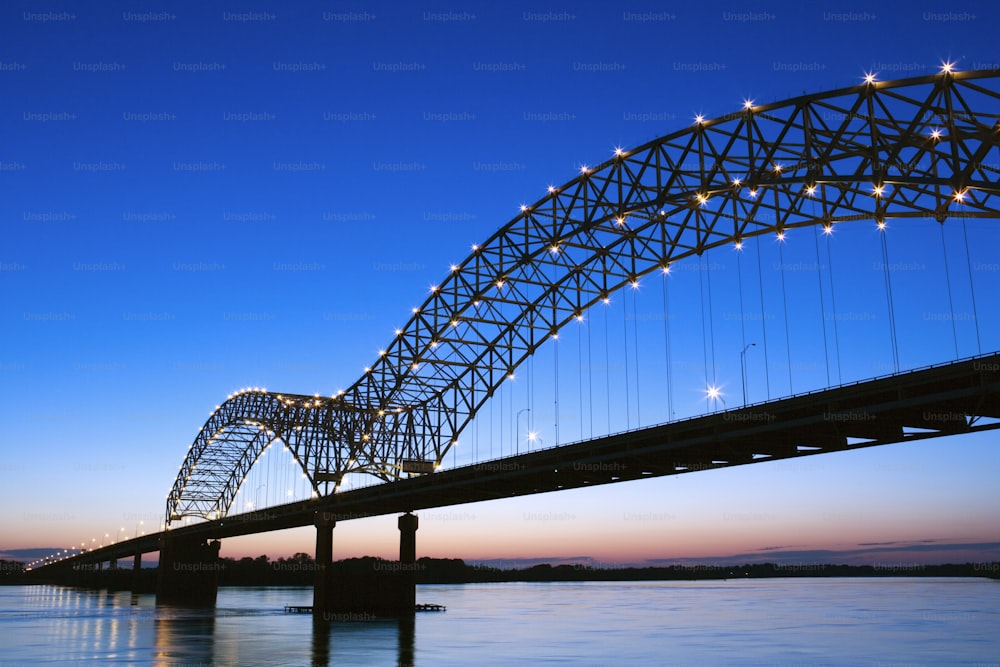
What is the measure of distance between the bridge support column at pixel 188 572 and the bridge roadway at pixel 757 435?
53.5 meters

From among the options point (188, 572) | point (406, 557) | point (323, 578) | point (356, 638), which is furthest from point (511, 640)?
point (188, 572)

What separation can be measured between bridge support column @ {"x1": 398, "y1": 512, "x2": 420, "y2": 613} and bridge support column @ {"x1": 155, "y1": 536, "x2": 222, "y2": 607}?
149 ft

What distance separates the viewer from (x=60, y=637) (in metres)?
56.5

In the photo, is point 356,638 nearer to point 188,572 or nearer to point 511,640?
point 511,640

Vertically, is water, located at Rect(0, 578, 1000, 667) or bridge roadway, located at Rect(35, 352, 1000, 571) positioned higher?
bridge roadway, located at Rect(35, 352, 1000, 571)

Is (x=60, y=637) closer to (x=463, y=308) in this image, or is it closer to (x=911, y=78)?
(x=463, y=308)

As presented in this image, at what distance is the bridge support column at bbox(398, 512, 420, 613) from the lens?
241ft

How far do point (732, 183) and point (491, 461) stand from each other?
27625 millimetres

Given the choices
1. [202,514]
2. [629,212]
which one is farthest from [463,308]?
[202,514]

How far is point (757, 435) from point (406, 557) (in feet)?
127

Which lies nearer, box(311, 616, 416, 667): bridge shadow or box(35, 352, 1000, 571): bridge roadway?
box(35, 352, 1000, 571): bridge roadway

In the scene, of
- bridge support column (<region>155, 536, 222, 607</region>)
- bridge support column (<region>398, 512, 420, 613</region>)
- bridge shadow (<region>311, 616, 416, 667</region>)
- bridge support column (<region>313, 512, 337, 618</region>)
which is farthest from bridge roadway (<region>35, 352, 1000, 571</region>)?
bridge support column (<region>155, 536, 222, 607</region>)

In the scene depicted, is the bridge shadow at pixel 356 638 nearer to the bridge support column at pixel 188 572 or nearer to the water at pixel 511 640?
the water at pixel 511 640

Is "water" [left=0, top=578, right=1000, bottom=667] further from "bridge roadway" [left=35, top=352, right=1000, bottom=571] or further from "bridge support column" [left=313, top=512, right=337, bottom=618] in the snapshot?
"bridge roadway" [left=35, top=352, right=1000, bottom=571]
